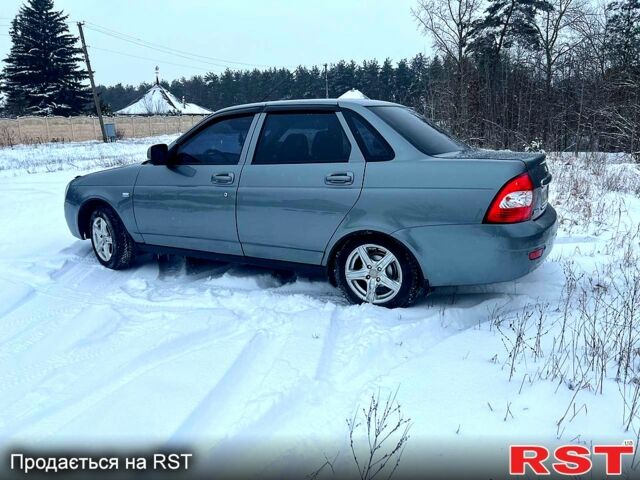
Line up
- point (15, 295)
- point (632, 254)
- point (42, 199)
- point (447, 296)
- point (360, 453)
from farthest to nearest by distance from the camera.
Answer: point (42, 199) → point (632, 254) → point (15, 295) → point (447, 296) → point (360, 453)

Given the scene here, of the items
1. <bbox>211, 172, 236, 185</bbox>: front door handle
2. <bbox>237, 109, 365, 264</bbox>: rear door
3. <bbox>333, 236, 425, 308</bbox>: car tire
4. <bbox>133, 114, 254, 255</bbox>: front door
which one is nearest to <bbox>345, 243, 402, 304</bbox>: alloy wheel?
<bbox>333, 236, 425, 308</bbox>: car tire

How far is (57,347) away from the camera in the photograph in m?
3.19

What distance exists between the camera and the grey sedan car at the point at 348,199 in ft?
10.8

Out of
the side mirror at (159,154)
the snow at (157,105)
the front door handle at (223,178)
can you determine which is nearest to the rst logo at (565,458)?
the front door handle at (223,178)

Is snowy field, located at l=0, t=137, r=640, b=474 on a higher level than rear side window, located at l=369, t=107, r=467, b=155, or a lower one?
lower

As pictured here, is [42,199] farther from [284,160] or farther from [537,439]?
[537,439]

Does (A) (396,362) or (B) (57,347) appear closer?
(A) (396,362)

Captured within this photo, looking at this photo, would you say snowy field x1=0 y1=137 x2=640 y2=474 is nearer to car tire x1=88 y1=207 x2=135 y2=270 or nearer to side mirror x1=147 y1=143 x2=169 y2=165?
car tire x1=88 y1=207 x2=135 y2=270

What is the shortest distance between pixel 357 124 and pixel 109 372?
2445 mm

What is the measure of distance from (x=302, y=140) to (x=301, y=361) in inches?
73.2

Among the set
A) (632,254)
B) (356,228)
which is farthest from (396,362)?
(632,254)

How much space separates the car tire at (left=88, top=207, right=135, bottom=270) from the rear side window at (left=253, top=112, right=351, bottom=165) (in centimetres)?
185

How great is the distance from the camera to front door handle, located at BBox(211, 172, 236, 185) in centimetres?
414

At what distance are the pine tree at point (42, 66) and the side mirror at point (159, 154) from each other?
53183 mm
